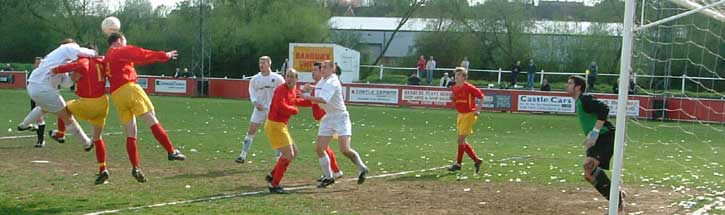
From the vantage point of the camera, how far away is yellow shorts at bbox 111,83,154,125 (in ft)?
35.0

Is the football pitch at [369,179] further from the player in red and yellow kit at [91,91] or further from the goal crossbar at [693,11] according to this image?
the goal crossbar at [693,11]

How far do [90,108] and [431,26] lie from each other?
53.1 metres

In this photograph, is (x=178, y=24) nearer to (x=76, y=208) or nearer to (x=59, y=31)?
(x=59, y=31)

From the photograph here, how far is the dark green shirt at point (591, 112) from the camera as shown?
33.3 feet

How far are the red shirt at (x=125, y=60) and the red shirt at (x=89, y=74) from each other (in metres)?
0.14

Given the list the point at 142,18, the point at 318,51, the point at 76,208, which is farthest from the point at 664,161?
the point at 142,18

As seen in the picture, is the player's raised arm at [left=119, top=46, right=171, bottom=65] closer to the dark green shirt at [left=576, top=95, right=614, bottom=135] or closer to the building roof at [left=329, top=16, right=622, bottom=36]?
the dark green shirt at [left=576, top=95, right=614, bottom=135]

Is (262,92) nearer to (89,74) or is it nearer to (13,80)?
(89,74)

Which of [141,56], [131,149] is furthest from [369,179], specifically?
[141,56]

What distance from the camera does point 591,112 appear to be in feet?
33.8

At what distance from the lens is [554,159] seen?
16.1m

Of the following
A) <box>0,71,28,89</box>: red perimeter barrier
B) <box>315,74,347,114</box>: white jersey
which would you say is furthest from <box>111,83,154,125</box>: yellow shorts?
<box>0,71,28,89</box>: red perimeter barrier

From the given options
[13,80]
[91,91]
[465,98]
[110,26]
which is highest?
[110,26]

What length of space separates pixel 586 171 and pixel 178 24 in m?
58.9
